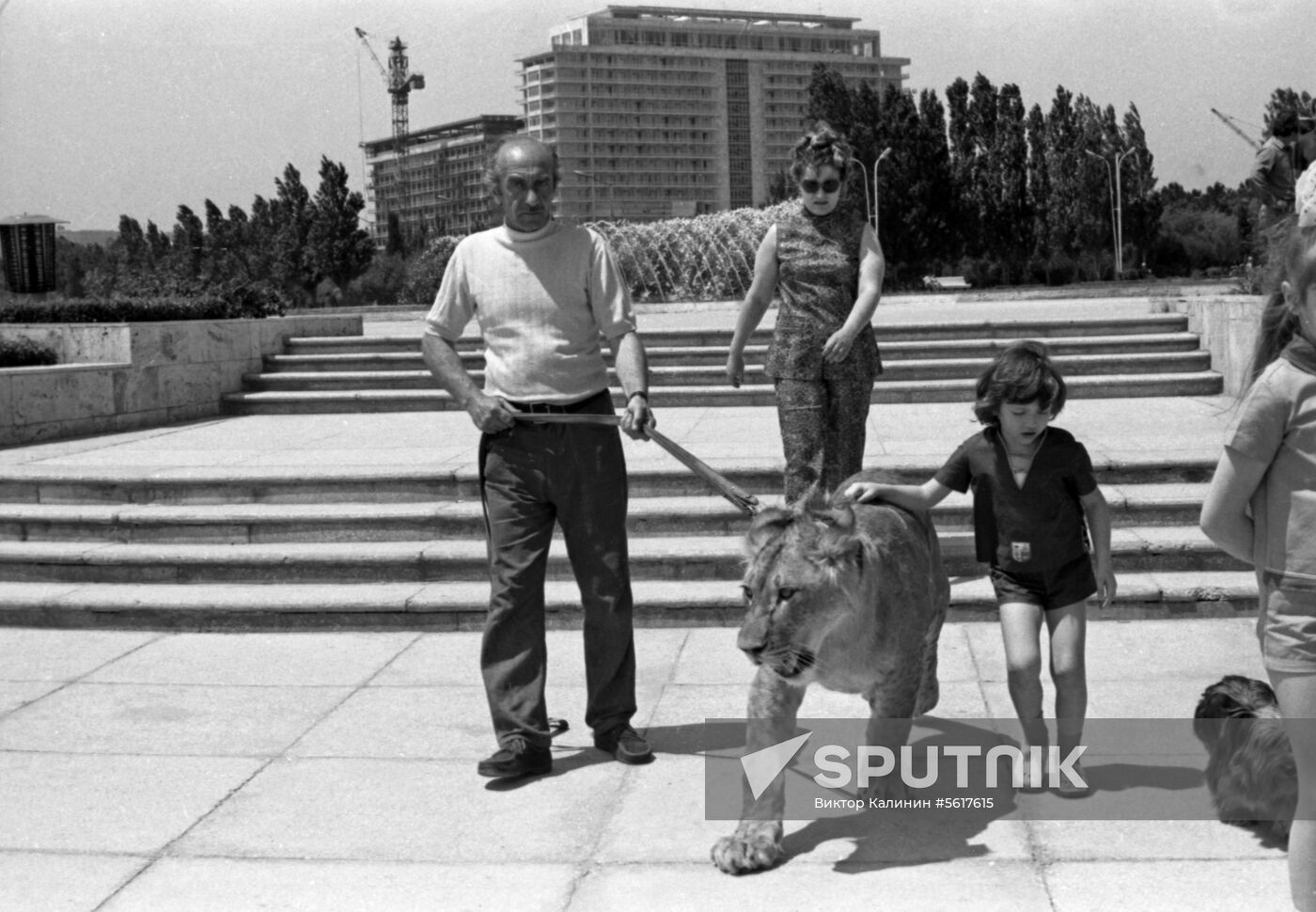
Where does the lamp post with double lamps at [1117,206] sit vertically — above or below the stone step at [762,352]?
above

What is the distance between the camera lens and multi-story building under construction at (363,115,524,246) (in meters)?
151

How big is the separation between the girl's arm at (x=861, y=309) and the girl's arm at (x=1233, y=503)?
308cm

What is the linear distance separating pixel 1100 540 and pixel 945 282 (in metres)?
74.7

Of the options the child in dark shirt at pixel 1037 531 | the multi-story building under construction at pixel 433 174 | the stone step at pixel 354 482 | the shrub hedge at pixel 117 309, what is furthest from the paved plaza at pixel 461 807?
the multi-story building under construction at pixel 433 174

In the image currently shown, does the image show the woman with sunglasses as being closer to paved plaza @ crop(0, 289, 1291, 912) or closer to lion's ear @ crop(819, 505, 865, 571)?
paved plaza @ crop(0, 289, 1291, 912)

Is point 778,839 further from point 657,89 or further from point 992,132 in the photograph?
point 657,89

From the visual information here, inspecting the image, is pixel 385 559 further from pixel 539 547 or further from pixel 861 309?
pixel 861 309

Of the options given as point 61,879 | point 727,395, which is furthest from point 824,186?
point 727,395

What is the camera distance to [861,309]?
645 centimetres

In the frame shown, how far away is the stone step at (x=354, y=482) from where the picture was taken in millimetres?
8844

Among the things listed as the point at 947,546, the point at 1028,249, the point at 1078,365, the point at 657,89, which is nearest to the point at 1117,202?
the point at 1028,249

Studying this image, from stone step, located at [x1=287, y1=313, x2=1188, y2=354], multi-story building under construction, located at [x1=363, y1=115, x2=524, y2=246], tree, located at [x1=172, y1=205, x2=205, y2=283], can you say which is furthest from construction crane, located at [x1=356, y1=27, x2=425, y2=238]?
stone step, located at [x1=287, y1=313, x2=1188, y2=354]

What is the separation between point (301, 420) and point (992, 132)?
6400 centimetres

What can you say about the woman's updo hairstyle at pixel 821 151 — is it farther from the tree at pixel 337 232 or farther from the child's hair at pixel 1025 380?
the tree at pixel 337 232
